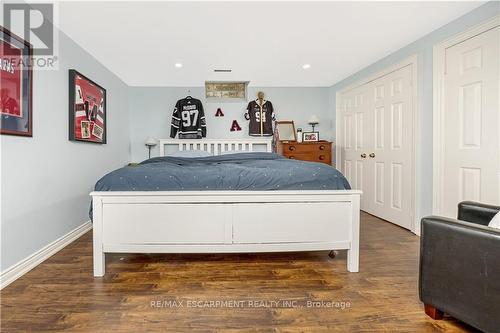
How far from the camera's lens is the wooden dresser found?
4445 mm

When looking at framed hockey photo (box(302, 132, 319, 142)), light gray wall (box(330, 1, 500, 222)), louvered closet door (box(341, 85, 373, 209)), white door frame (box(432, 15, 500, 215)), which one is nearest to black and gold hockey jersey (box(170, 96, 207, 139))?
framed hockey photo (box(302, 132, 319, 142))

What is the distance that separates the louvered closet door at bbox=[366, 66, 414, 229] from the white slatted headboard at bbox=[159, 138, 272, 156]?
173 cm

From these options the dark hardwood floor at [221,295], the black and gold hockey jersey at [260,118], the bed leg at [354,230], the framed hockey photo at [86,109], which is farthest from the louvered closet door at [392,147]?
the framed hockey photo at [86,109]

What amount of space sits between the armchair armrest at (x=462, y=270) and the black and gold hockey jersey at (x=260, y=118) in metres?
3.46

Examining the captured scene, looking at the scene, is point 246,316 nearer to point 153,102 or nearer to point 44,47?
point 44,47

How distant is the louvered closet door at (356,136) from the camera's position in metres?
3.97

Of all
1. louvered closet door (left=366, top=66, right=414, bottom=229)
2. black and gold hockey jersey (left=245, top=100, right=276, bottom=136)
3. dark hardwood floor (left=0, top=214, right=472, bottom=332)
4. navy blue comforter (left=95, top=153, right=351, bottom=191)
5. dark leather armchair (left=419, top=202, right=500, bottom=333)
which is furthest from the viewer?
black and gold hockey jersey (left=245, top=100, right=276, bottom=136)

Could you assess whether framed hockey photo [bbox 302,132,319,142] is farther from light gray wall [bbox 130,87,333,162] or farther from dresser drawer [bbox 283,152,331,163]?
dresser drawer [bbox 283,152,331,163]

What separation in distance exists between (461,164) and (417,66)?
1172mm

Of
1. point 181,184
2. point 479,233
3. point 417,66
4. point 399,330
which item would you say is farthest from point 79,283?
point 417,66

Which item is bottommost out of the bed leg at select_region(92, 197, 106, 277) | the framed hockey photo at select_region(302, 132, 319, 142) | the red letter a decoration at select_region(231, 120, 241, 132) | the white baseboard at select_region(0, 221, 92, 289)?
the white baseboard at select_region(0, 221, 92, 289)

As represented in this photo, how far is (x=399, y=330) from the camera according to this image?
1398mm

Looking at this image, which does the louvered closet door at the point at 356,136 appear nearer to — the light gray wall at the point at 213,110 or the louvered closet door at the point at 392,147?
the louvered closet door at the point at 392,147

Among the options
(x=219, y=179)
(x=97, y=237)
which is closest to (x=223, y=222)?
(x=219, y=179)
